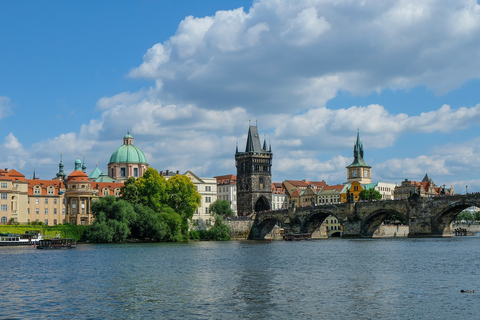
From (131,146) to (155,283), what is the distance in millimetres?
127851

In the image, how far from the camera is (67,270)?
55.0 m

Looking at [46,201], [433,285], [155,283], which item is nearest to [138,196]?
[46,201]

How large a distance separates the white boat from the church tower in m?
75.7

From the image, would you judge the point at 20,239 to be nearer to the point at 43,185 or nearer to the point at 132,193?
the point at 132,193

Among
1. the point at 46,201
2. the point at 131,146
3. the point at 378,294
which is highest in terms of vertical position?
the point at 131,146

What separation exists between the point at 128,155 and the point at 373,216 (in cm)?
Result: 7025

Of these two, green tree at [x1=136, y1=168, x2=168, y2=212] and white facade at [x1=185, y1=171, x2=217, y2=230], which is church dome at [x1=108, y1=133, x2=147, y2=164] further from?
green tree at [x1=136, y1=168, x2=168, y2=212]

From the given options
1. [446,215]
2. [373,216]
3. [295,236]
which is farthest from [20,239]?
[446,215]

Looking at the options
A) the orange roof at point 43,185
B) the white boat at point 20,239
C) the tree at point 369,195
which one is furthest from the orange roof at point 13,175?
the tree at point 369,195

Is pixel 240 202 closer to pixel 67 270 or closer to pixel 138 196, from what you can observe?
pixel 138 196

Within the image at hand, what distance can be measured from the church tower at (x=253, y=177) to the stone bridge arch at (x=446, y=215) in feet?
212

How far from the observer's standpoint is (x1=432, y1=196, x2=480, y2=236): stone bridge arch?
106250 mm

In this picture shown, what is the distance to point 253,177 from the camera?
173375mm

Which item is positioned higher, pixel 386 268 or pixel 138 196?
pixel 138 196
